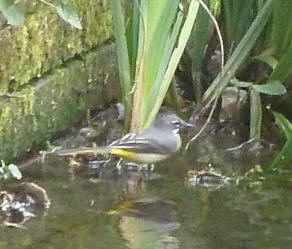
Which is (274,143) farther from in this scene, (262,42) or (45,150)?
(45,150)

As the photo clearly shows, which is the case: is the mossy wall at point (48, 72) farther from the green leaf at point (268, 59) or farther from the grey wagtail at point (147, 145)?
the green leaf at point (268, 59)

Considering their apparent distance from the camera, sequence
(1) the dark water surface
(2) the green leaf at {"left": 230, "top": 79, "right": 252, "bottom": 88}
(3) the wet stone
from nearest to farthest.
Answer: (1) the dark water surface, (3) the wet stone, (2) the green leaf at {"left": 230, "top": 79, "right": 252, "bottom": 88}

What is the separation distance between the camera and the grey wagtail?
3377mm

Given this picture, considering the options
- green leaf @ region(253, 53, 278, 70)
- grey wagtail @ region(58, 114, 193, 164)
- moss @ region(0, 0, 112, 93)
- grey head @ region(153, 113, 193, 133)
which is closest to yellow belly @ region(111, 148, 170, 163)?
grey wagtail @ region(58, 114, 193, 164)

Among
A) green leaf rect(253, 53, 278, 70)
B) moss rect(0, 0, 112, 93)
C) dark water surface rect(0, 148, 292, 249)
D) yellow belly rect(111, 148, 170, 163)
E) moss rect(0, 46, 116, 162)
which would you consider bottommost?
dark water surface rect(0, 148, 292, 249)

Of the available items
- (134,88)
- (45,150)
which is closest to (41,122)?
(45,150)

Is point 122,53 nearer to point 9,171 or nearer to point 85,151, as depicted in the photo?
point 85,151

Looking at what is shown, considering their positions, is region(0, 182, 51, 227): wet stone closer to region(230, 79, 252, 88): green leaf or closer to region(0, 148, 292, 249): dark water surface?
region(0, 148, 292, 249): dark water surface

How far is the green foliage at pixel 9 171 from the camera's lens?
2.98m

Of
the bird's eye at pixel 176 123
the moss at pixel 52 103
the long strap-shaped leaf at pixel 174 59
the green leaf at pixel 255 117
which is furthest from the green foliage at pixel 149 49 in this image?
the green leaf at pixel 255 117

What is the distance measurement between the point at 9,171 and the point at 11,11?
0.58 metres

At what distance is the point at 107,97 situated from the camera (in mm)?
3979

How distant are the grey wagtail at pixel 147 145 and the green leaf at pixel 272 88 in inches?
12.7

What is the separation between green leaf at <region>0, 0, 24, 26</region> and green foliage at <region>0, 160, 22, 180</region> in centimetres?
49
